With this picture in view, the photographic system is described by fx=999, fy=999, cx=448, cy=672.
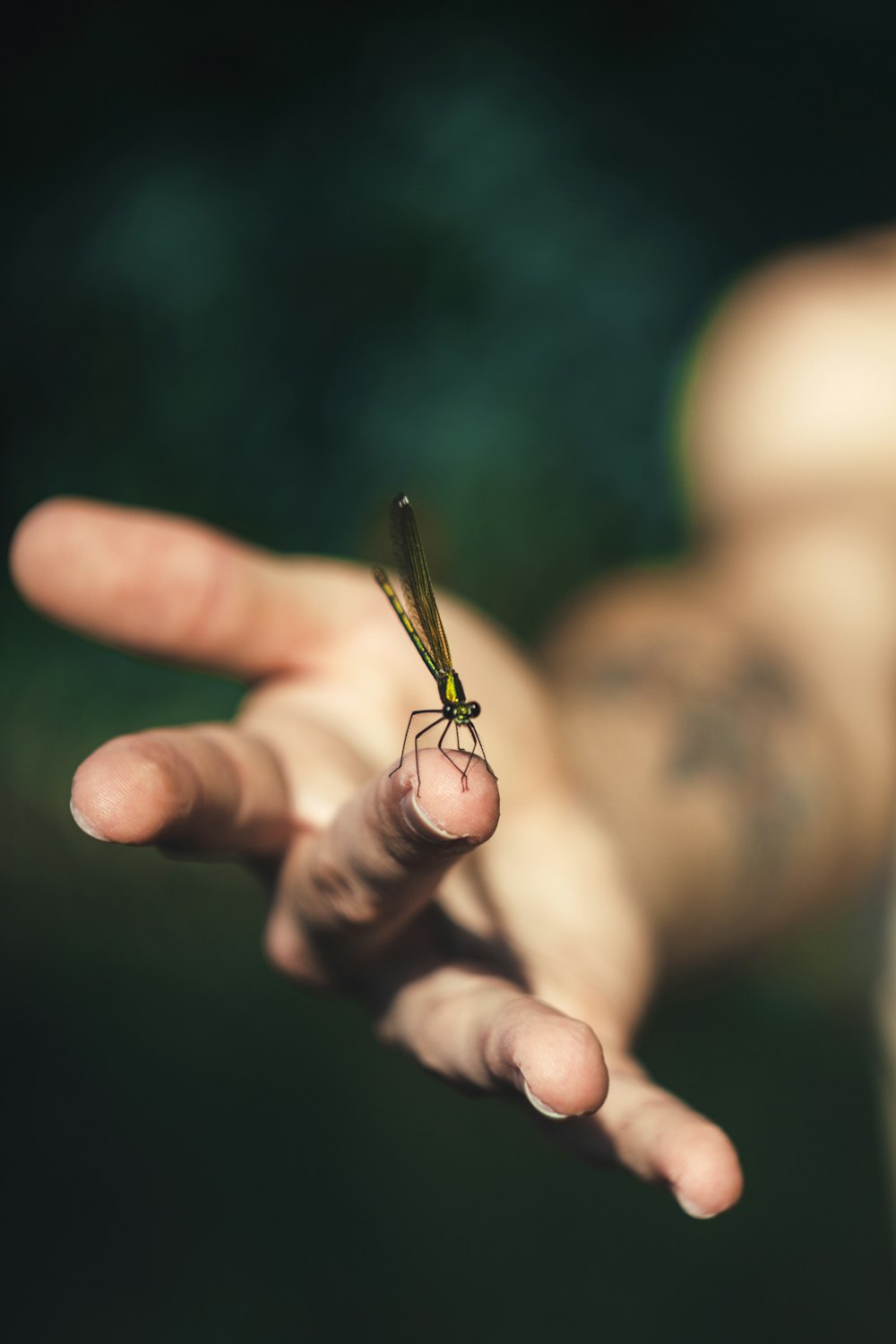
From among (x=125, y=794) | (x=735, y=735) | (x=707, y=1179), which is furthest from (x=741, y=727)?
(x=125, y=794)

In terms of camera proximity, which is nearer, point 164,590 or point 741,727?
point 164,590

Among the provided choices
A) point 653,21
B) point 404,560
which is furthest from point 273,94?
point 404,560

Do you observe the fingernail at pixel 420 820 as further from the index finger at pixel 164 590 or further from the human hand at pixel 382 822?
the index finger at pixel 164 590

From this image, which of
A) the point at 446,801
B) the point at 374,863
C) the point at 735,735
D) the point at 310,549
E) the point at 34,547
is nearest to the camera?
the point at 446,801

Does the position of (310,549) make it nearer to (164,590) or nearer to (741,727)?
(741,727)

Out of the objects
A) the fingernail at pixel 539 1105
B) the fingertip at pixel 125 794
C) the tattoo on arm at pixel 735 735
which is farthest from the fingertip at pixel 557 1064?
the tattoo on arm at pixel 735 735

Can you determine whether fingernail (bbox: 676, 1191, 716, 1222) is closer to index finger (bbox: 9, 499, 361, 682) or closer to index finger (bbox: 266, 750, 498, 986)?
index finger (bbox: 266, 750, 498, 986)

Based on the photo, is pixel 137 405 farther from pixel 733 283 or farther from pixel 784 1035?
pixel 784 1035

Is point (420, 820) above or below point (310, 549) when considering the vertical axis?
below
